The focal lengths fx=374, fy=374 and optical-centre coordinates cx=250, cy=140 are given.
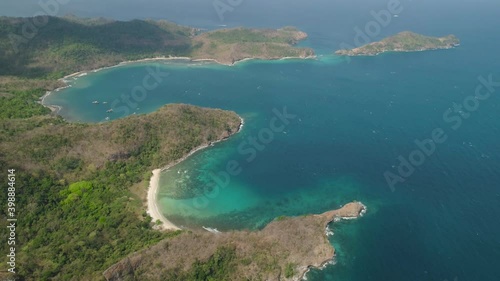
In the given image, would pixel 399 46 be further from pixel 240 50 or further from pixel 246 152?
pixel 246 152

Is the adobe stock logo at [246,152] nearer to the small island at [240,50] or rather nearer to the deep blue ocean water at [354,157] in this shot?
the deep blue ocean water at [354,157]

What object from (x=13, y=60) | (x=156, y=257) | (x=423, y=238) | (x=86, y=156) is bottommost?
(x=423, y=238)

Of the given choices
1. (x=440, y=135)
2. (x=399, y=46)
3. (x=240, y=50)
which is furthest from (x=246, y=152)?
(x=399, y=46)

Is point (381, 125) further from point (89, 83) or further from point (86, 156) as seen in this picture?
point (89, 83)

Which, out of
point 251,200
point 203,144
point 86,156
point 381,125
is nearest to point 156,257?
point 251,200

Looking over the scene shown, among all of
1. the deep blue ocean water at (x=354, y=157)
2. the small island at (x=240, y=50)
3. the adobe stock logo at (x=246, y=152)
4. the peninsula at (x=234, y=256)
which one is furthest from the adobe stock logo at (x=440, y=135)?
the small island at (x=240, y=50)

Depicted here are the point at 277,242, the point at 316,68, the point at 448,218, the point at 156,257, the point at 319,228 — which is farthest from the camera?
the point at 316,68
